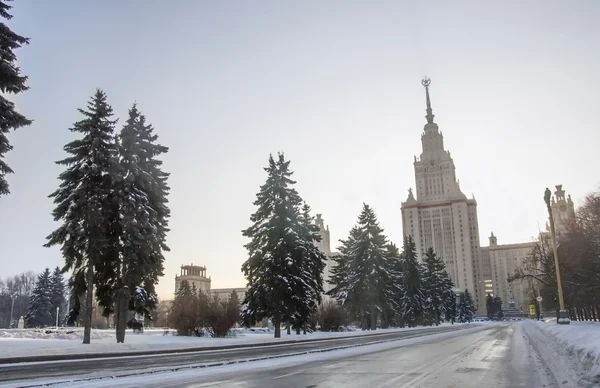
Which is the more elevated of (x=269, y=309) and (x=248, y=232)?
(x=248, y=232)

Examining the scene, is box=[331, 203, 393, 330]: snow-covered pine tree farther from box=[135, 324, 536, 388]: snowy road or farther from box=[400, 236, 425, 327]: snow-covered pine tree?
box=[135, 324, 536, 388]: snowy road

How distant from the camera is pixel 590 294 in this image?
139 feet

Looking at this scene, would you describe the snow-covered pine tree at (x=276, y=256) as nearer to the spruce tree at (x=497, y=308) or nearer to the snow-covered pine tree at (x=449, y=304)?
the snow-covered pine tree at (x=449, y=304)

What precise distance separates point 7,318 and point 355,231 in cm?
10626

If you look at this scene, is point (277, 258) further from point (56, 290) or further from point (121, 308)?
point (56, 290)

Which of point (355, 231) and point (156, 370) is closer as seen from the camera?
point (156, 370)

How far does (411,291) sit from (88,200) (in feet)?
198

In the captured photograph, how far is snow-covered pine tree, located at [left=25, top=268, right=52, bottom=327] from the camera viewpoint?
Result: 285ft

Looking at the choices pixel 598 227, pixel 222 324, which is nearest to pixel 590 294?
pixel 598 227

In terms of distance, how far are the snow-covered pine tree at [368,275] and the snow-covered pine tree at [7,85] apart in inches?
1811

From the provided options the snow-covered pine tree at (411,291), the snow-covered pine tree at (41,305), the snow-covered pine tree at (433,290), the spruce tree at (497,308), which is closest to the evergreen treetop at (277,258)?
the snow-covered pine tree at (411,291)

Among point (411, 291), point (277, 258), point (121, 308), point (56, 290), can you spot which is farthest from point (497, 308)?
point (121, 308)

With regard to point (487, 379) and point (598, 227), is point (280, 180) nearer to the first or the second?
point (598, 227)

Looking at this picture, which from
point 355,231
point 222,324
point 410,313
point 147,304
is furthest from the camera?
point 410,313
